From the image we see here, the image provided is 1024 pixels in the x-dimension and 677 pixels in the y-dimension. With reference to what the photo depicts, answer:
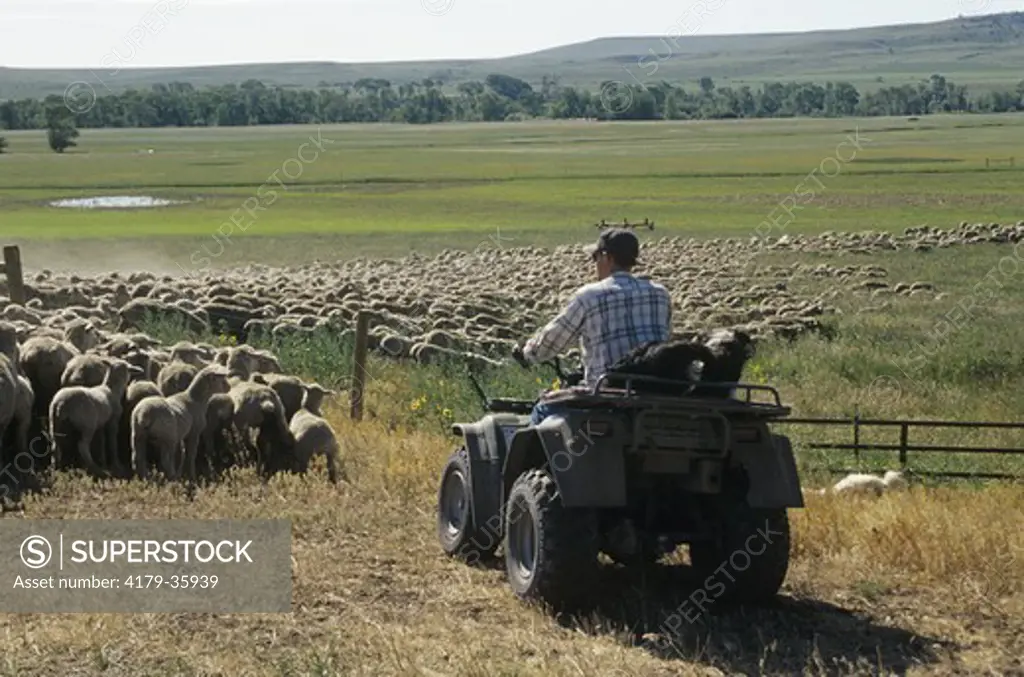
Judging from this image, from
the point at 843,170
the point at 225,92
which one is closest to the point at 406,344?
the point at 843,170

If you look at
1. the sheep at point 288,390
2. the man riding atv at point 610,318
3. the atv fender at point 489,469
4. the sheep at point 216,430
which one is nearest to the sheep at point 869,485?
the sheep at point 288,390

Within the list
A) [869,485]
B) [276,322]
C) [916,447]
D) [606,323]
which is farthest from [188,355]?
[276,322]

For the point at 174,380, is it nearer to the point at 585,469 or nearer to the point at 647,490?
the point at 647,490

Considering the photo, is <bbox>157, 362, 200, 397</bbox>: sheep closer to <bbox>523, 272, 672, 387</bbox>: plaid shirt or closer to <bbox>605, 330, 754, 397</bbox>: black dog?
<bbox>523, 272, 672, 387</bbox>: plaid shirt

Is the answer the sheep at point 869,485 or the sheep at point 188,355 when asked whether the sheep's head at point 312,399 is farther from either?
the sheep at point 869,485

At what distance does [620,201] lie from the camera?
68188 mm

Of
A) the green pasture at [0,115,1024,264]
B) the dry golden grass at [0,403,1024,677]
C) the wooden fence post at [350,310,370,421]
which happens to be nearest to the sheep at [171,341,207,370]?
the wooden fence post at [350,310,370,421]

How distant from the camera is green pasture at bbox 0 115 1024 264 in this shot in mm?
54750

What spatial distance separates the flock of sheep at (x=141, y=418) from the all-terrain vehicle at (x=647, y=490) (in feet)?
12.6

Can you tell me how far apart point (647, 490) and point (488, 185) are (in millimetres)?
72236

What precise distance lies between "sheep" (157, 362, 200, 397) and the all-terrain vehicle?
469 cm

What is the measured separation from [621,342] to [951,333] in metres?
20.0

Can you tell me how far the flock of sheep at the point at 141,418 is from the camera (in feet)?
38.3

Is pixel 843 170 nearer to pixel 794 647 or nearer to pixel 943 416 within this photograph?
pixel 943 416
